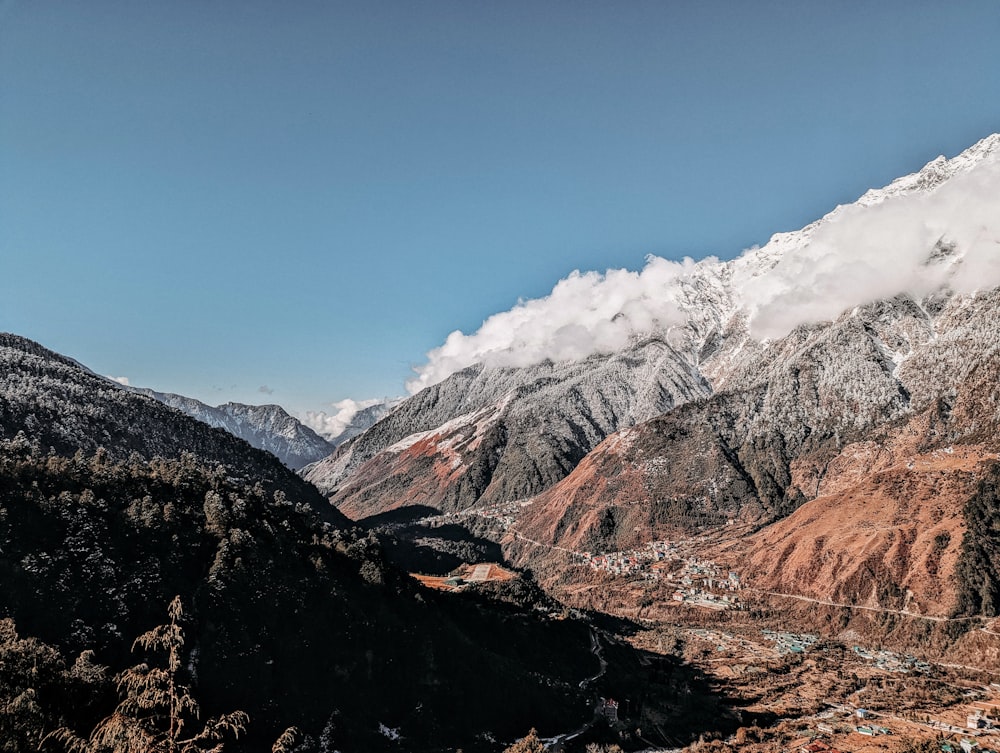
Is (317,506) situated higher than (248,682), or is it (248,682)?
(317,506)

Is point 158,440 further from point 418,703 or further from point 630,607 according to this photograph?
point 630,607

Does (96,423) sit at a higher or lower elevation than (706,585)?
higher

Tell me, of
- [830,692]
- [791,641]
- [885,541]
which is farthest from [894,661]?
[885,541]

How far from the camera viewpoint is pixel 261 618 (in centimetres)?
6281

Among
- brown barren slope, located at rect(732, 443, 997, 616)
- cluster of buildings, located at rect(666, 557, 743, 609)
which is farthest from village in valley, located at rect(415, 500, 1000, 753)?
brown barren slope, located at rect(732, 443, 997, 616)

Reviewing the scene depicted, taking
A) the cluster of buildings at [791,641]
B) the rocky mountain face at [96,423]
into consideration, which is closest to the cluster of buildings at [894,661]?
the cluster of buildings at [791,641]

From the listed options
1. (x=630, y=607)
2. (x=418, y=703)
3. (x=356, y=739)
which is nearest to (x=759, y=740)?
(x=418, y=703)

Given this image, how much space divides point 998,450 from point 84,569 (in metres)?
222

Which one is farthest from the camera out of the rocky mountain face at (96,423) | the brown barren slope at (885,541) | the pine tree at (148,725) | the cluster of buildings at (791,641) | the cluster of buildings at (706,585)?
the cluster of buildings at (706,585)

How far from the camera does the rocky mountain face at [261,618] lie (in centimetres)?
5225

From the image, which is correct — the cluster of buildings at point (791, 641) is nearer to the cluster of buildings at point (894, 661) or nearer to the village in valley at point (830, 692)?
the village in valley at point (830, 692)

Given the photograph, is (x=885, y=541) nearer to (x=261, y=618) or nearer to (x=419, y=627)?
(x=419, y=627)

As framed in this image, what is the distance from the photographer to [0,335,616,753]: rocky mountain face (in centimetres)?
5225

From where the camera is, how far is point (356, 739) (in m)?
58.5
